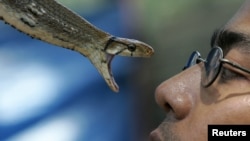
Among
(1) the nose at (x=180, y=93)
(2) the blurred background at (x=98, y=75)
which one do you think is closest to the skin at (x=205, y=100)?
(1) the nose at (x=180, y=93)

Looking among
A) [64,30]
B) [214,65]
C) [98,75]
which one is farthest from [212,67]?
[98,75]

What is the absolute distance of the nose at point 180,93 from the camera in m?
0.79

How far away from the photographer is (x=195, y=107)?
0.79m

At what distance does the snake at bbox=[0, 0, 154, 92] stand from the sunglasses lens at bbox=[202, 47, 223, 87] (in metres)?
0.11

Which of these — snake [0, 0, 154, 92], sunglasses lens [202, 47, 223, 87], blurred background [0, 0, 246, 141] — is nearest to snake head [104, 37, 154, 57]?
snake [0, 0, 154, 92]

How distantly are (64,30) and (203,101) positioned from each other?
0.78 ft

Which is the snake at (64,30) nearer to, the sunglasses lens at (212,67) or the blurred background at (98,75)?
the sunglasses lens at (212,67)

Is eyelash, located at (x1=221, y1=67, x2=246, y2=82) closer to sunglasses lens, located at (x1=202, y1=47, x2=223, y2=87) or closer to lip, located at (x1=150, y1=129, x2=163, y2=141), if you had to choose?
sunglasses lens, located at (x1=202, y1=47, x2=223, y2=87)

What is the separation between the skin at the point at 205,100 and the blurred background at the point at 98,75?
35.7 inches

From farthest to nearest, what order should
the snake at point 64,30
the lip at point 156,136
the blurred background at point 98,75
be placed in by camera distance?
the blurred background at point 98,75 → the lip at point 156,136 → the snake at point 64,30

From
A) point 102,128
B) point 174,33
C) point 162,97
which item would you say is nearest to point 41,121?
point 102,128

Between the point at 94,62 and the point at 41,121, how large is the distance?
1.04m

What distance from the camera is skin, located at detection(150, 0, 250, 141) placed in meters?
0.76

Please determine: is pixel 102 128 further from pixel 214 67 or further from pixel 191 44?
pixel 214 67
